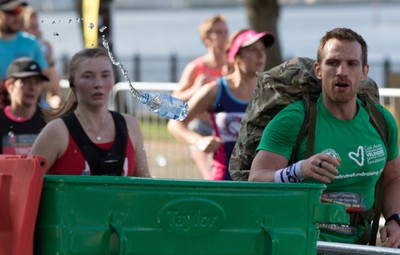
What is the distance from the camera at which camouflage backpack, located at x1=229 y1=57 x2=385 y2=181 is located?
16.9 feet

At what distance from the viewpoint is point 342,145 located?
5.00 metres

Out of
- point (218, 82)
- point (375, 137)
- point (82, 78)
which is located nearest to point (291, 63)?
point (375, 137)

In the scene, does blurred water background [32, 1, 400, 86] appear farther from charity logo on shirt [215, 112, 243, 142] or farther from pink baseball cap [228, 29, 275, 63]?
charity logo on shirt [215, 112, 243, 142]

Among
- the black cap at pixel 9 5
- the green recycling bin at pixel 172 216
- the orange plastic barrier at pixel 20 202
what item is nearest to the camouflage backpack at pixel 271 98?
the green recycling bin at pixel 172 216

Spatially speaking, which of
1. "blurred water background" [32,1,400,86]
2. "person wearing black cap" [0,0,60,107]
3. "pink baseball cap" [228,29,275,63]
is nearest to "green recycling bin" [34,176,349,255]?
"pink baseball cap" [228,29,275,63]

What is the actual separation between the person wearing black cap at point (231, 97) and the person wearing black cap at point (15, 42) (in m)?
2.58

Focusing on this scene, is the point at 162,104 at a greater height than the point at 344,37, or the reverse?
the point at 344,37

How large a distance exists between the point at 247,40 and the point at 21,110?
184 cm

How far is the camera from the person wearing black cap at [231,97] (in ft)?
25.9

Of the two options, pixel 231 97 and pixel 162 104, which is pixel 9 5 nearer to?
pixel 231 97

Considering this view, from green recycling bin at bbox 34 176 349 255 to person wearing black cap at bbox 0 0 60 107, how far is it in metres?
6.50

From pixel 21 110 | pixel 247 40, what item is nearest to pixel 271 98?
pixel 247 40

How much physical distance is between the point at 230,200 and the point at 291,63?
5.33 feet

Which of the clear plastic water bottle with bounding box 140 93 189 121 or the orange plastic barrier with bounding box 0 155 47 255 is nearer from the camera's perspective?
the orange plastic barrier with bounding box 0 155 47 255
